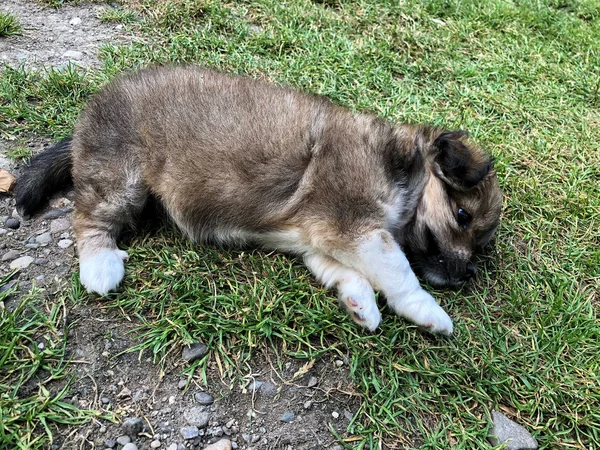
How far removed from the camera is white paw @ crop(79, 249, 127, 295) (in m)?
2.79

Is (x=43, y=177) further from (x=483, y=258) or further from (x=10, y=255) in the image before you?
(x=483, y=258)

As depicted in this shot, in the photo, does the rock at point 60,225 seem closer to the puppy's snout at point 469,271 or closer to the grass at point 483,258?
the grass at point 483,258

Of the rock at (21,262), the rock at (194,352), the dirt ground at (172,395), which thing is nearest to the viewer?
the dirt ground at (172,395)

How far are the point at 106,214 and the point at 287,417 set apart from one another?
A: 159cm

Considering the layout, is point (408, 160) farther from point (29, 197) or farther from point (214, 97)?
point (29, 197)

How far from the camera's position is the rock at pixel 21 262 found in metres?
2.92

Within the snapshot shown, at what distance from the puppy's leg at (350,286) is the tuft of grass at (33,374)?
53.4 inches

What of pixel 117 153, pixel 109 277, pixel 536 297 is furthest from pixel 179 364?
pixel 536 297

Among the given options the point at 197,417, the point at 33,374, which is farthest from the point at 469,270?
the point at 33,374

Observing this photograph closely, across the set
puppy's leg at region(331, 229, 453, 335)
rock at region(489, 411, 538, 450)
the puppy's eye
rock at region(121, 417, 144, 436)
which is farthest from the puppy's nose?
rock at region(121, 417, 144, 436)

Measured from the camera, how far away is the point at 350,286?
299 cm

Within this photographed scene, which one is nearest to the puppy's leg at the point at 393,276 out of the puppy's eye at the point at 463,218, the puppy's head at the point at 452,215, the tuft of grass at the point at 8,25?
the puppy's head at the point at 452,215

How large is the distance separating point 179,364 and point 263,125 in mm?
1442

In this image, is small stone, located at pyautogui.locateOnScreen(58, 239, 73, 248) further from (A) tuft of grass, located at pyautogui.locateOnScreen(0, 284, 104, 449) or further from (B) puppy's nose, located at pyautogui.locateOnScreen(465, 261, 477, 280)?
(B) puppy's nose, located at pyautogui.locateOnScreen(465, 261, 477, 280)
